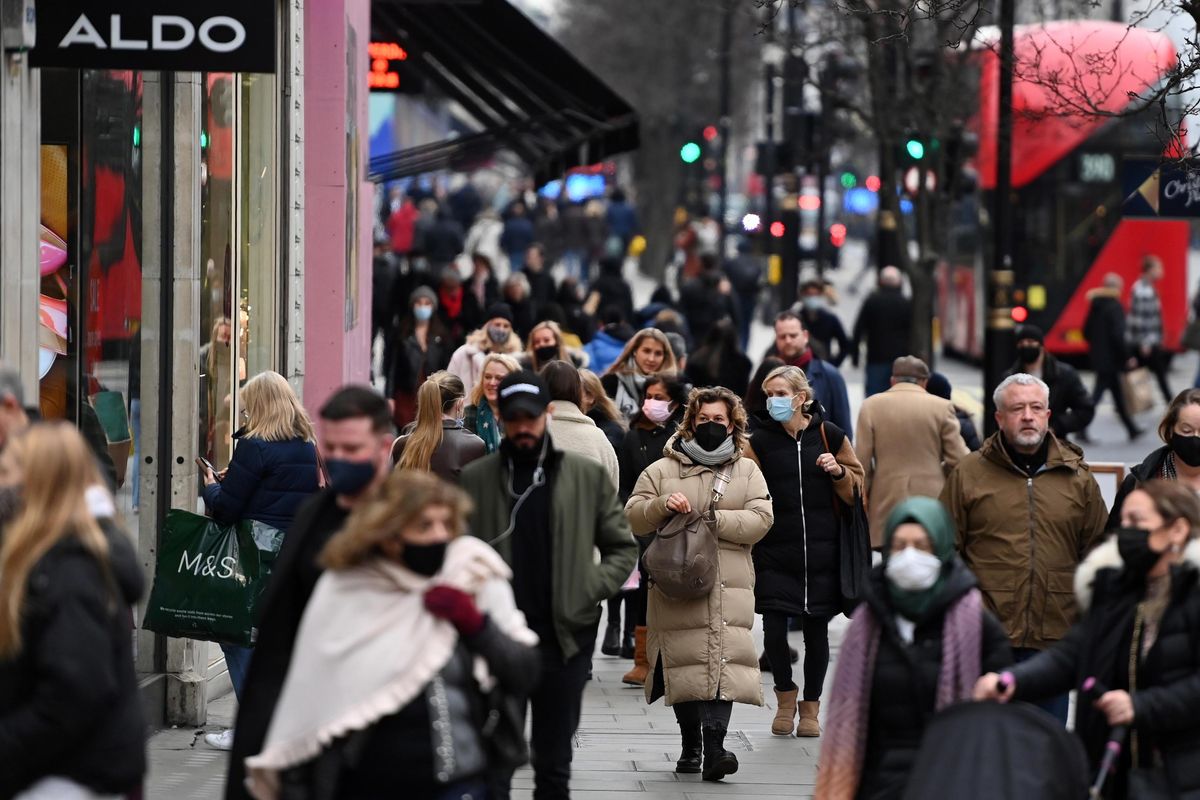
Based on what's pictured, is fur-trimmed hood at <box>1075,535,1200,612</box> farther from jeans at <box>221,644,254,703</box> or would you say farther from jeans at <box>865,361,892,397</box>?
jeans at <box>865,361,892,397</box>

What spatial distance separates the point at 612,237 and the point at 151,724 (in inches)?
1344

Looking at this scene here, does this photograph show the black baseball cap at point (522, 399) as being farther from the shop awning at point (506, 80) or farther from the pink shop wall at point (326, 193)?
the shop awning at point (506, 80)

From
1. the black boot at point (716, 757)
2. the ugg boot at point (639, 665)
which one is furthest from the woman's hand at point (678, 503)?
the ugg boot at point (639, 665)

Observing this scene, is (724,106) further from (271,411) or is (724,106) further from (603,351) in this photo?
(271,411)

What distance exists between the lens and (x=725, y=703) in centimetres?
910

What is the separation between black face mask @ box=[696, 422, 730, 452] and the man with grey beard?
1.10 metres

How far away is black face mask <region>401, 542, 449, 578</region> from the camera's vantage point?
5.19 meters

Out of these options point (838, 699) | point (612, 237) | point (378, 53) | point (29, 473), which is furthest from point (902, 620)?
point (612, 237)

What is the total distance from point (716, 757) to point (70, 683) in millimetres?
4485

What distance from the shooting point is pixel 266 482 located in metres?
9.02

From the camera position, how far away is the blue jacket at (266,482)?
8969 mm

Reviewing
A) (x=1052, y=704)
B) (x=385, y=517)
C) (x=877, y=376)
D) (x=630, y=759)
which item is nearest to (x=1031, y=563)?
(x=1052, y=704)

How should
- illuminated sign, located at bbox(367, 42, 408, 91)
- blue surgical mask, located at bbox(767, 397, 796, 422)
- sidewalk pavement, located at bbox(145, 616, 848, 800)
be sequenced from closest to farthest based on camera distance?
sidewalk pavement, located at bbox(145, 616, 848, 800), blue surgical mask, located at bbox(767, 397, 796, 422), illuminated sign, located at bbox(367, 42, 408, 91)

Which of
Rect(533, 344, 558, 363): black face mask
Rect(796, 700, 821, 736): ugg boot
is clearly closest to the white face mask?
Rect(796, 700, 821, 736): ugg boot
